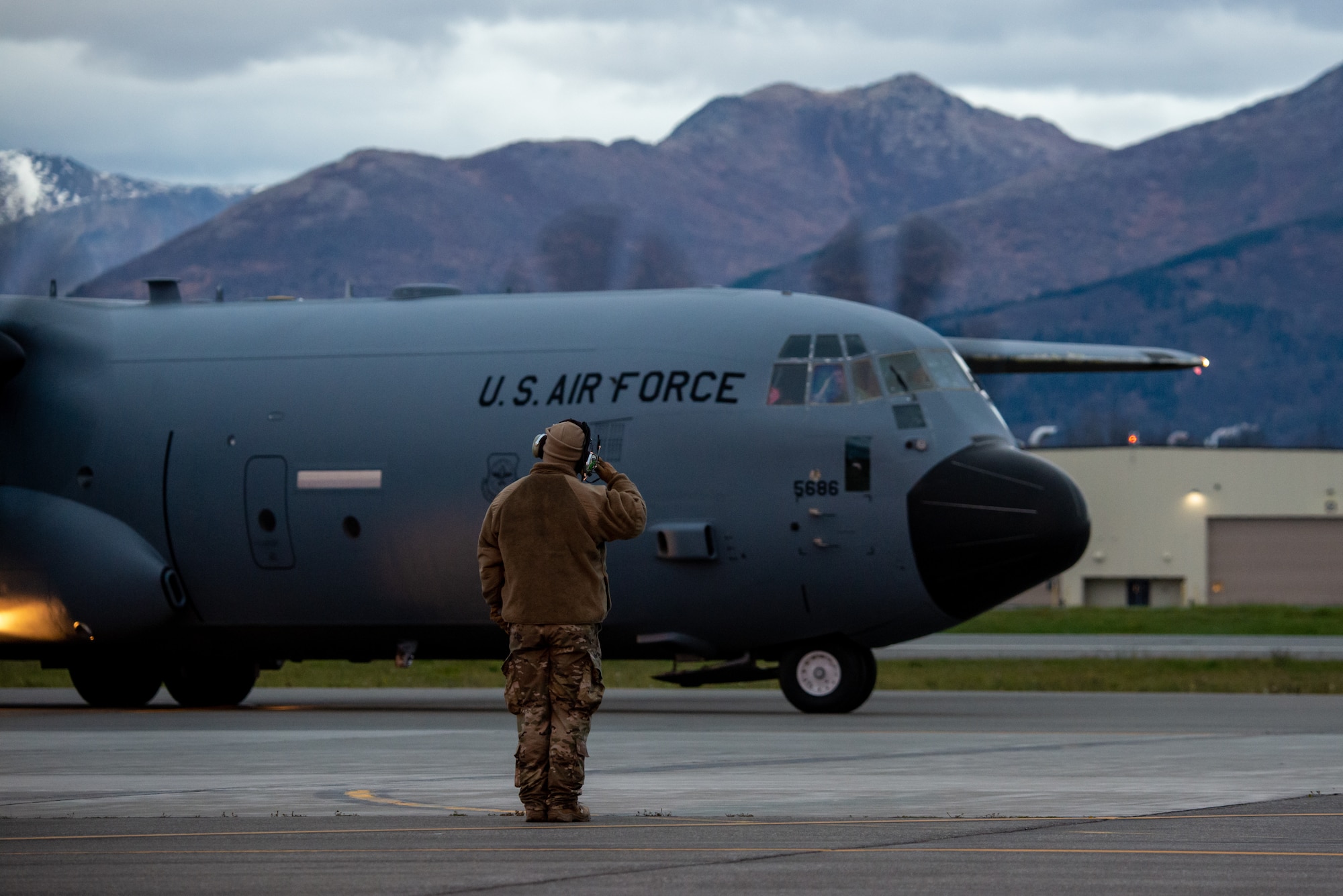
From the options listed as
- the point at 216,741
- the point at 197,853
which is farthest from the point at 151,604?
the point at 197,853

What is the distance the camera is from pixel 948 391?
2448 cm

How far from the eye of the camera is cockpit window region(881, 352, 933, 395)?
24.3 meters

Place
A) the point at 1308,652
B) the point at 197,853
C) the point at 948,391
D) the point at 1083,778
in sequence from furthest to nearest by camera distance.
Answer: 1. the point at 1308,652
2. the point at 948,391
3. the point at 1083,778
4. the point at 197,853

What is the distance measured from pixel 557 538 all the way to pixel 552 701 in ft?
3.19

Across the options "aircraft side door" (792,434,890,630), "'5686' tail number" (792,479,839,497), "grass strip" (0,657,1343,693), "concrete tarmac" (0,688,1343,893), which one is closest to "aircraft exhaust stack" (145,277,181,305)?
"grass strip" (0,657,1343,693)

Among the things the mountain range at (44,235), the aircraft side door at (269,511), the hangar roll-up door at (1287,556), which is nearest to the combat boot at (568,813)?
the aircraft side door at (269,511)

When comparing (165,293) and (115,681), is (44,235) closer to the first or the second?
(165,293)

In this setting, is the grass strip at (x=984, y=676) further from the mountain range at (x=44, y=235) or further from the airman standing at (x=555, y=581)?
the airman standing at (x=555, y=581)

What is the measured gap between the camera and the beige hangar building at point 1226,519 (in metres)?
89.6

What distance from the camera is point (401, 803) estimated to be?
12.7 meters

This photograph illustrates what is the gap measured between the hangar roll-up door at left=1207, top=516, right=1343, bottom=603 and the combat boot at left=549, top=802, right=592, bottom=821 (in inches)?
3226

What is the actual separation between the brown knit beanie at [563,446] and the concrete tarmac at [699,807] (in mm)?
2148

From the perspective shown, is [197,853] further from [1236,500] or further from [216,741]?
[1236,500]

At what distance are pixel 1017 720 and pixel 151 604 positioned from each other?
37.5 feet
